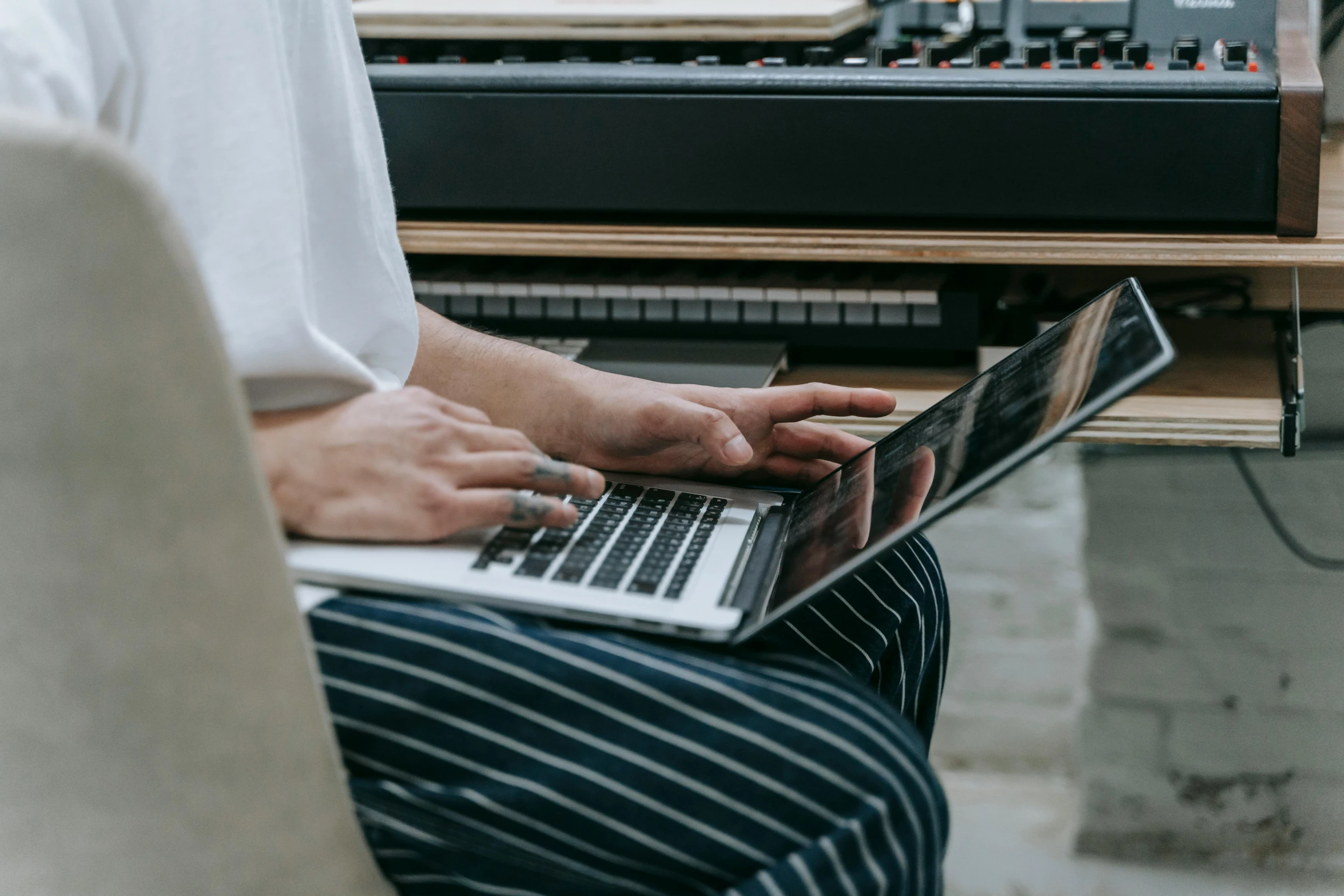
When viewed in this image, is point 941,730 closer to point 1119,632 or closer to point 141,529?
point 1119,632

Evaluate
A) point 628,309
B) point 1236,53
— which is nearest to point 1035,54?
point 1236,53

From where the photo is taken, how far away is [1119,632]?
59.3 inches

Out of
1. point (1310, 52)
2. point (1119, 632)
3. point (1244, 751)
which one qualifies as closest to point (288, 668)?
point (1310, 52)

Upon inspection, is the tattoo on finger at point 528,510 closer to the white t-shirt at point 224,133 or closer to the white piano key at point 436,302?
the white t-shirt at point 224,133

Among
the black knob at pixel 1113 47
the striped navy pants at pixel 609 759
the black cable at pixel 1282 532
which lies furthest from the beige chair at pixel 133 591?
the black cable at pixel 1282 532

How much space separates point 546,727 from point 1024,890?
2.28 ft

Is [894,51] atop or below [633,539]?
atop

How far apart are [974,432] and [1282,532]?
4.41 feet

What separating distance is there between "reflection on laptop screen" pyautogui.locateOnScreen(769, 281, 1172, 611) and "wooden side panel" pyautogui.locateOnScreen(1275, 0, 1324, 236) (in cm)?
23

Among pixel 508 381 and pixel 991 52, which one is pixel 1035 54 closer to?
pixel 991 52

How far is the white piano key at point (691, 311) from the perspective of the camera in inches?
39.2

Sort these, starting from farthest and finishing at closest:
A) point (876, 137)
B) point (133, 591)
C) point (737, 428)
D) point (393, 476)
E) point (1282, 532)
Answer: point (1282, 532)
point (876, 137)
point (737, 428)
point (393, 476)
point (133, 591)

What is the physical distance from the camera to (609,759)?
0.50 meters

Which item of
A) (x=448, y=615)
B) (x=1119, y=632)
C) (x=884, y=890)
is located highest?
(x=448, y=615)
